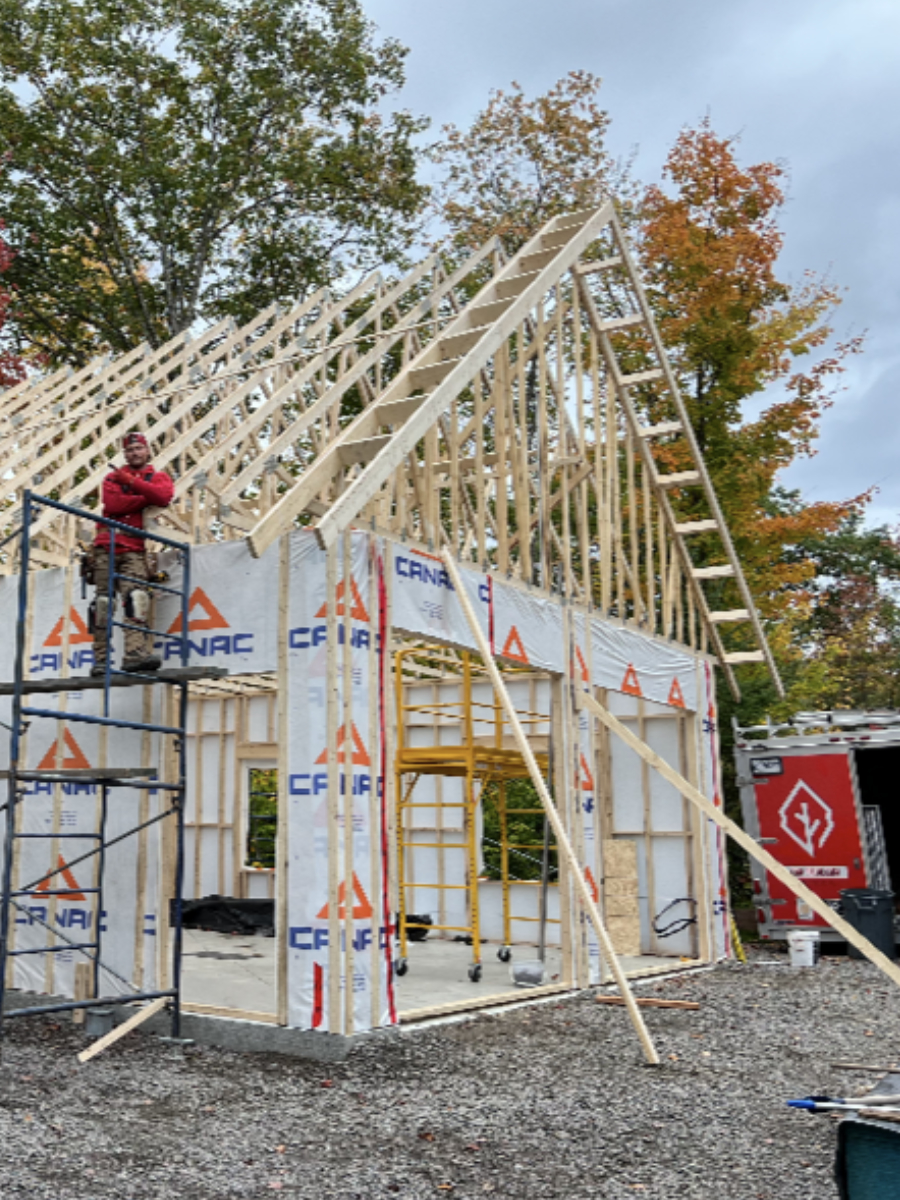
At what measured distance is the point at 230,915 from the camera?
1399cm

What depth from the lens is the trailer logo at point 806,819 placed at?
13.2 meters

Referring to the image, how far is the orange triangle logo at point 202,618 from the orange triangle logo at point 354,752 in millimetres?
1296

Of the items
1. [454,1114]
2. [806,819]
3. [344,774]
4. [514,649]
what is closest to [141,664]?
[344,774]

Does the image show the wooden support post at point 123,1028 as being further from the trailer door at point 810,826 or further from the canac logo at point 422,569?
the trailer door at point 810,826

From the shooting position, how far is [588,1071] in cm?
676

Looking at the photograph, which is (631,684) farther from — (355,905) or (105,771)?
(105,771)

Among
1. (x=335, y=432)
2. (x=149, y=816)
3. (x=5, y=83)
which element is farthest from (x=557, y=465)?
(x=5, y=83)

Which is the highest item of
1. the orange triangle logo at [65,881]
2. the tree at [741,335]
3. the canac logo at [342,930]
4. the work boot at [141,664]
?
the tree at [741,335]

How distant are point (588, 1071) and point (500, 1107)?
98 centimetres

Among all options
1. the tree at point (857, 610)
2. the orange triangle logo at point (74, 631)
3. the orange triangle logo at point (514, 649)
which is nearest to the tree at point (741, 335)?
the orange triangle logo at point (514, 649)

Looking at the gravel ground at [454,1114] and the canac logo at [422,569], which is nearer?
the gravel ground at [454,1114]

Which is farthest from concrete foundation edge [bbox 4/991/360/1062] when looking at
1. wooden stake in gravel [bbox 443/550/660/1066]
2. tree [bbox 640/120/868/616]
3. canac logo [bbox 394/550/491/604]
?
tree [bbox 640/120/868/616]

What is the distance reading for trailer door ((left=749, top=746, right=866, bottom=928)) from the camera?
514 inches

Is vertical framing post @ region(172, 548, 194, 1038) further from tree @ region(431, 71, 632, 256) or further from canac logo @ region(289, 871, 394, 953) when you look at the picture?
tree @ region(431, 71, 632, 256)
